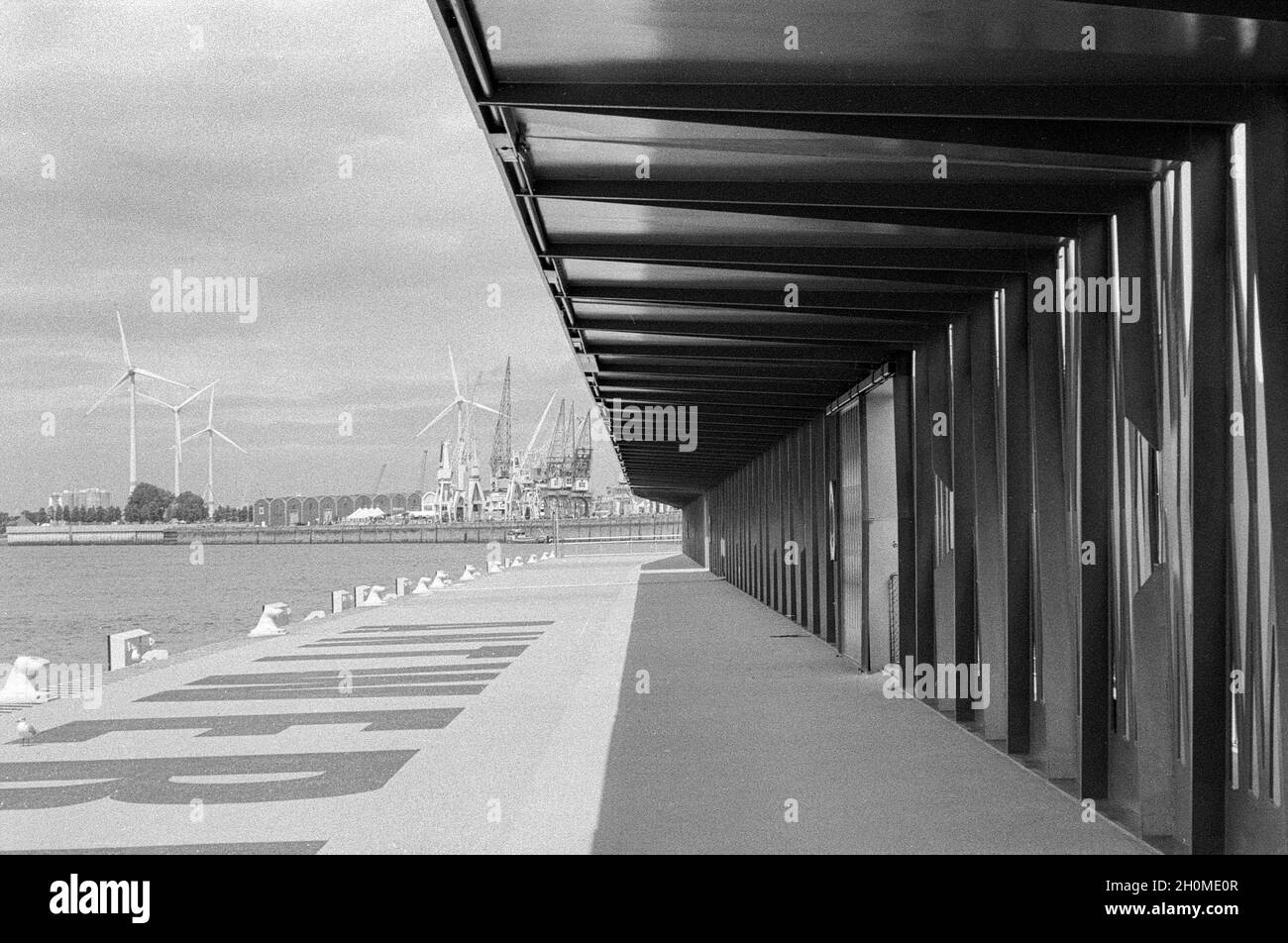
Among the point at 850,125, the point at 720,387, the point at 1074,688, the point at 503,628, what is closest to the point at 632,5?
the point at 850,125

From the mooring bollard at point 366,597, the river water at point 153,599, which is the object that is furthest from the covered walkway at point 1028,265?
the river water at point 153,599

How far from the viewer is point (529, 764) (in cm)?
1041

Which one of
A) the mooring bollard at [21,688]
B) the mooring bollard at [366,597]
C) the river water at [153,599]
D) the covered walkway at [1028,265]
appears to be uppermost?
the covered walkway at [1028,265]

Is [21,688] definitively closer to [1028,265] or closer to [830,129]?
[1028,265]

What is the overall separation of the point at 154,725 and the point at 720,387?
27.0 feet

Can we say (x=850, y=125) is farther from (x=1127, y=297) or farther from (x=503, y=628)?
(x=503, y=628)

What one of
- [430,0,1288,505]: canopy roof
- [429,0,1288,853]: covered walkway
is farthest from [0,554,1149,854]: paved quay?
[430,0,1288,505]: canopy roof

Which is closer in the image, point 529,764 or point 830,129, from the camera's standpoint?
point 830,129

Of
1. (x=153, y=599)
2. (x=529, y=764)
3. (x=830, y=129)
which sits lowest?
(x=153, y=599)

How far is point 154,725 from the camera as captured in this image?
Result: 13.7m

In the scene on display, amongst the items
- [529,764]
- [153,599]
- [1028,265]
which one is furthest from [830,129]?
[153,599]

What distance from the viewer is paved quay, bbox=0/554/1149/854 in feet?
26.2

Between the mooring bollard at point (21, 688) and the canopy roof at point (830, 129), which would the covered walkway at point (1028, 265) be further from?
the mooring bollard at point (21, 688)

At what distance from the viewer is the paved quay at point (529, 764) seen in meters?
7.99
